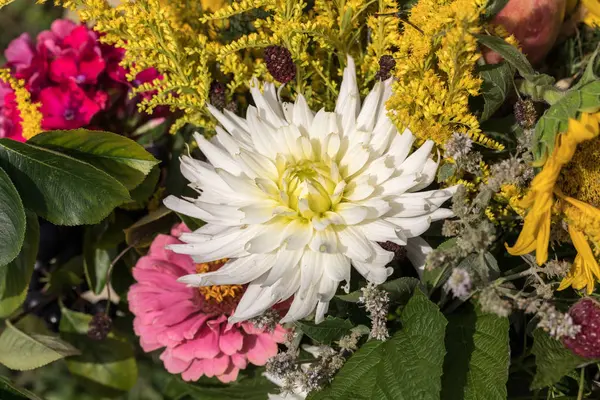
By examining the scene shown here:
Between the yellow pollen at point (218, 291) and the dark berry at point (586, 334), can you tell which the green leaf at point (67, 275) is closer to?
the yellow pollen at point (218, 291)

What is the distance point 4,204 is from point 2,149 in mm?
58

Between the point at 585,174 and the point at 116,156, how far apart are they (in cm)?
39

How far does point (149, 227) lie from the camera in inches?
26.3

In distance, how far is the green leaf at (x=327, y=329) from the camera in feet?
1.68

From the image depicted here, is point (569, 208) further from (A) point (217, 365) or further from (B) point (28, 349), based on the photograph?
(B) point (28, 349)

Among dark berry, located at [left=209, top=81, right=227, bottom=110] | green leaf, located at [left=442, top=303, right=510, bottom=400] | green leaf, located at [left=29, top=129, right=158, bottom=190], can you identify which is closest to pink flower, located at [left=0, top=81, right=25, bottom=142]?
green leaf, located at [left=29, top=129, right=158, bottom=190]

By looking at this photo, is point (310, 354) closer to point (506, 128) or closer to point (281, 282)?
point (281, 282)

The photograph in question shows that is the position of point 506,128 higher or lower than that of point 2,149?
lower

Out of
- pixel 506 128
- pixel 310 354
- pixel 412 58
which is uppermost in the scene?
pixel 412 58

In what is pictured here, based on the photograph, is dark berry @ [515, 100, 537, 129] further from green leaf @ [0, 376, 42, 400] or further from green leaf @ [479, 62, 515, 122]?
green leaf @ [0, 376, 42, 400]

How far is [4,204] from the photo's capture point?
0.54m

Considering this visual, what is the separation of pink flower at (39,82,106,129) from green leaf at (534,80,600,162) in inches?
17.0

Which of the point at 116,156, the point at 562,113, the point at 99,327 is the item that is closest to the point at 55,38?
the point at 116,156

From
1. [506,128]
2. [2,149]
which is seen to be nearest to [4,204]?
[2,149]
